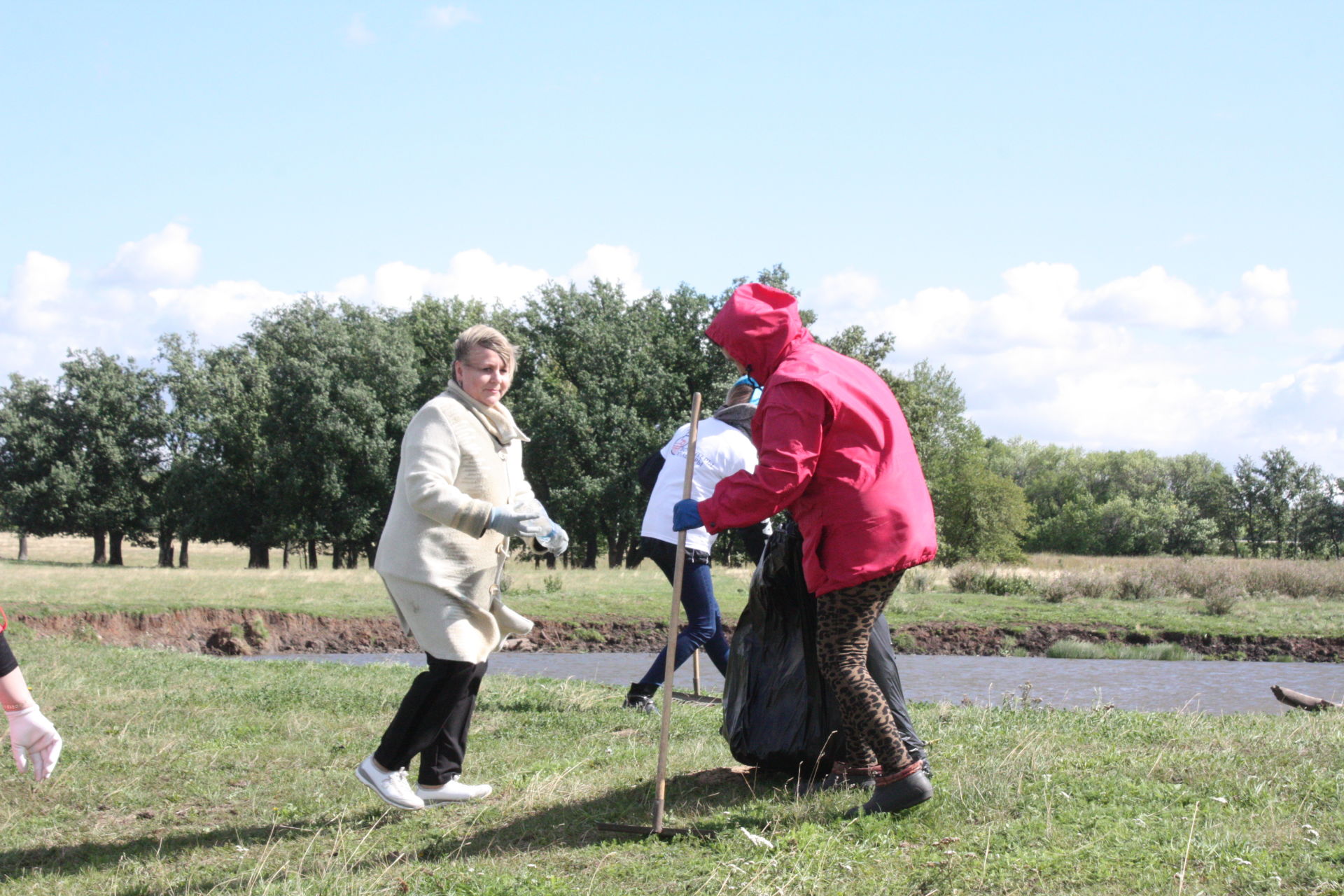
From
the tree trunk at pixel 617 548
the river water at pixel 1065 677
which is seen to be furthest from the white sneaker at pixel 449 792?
the tree trunk at pixel 617 548

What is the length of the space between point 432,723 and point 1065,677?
8.28m

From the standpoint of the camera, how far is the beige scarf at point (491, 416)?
13.8 feet

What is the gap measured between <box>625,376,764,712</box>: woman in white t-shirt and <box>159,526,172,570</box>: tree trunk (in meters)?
43.7

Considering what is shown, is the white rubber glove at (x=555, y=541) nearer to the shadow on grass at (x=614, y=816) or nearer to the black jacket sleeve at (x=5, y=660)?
the shadow on grass at (x=614, y=816)

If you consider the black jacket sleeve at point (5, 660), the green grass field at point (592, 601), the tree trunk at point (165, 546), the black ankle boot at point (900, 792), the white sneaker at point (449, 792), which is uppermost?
the black jacket sleeve at point (5, 660)

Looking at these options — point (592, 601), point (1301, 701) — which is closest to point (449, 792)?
point (1301, 701)

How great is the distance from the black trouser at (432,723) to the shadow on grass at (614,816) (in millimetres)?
334

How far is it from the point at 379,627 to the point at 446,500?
12.6 meters

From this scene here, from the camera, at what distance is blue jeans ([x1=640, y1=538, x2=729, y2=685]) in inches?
249

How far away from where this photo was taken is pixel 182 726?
5.86 meters

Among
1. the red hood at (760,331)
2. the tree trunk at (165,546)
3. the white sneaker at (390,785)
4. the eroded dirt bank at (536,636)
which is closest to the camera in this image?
the red hood at (760,331)

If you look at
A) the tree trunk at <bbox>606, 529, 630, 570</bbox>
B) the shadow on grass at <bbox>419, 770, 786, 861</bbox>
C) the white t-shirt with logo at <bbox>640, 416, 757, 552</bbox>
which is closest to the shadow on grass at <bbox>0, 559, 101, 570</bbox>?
the tree trunk at <bbox>606, 529, 630, 570</bbox>

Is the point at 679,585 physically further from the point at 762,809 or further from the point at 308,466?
the point at 308,466

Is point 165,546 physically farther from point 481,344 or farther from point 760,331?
point 760,331
